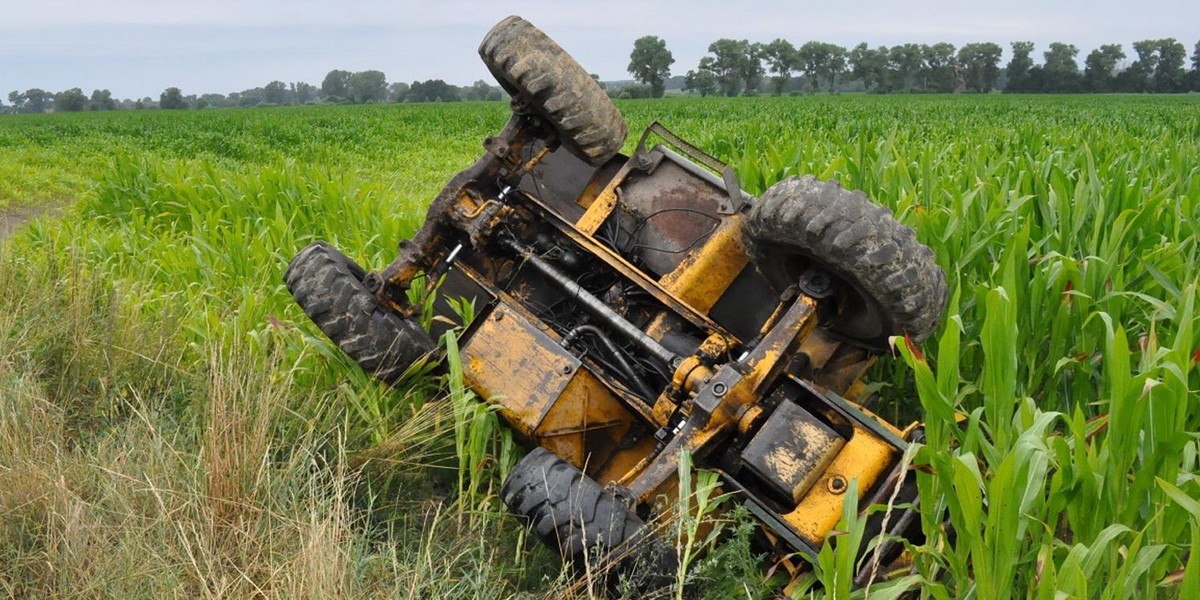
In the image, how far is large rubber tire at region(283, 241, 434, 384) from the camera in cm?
395

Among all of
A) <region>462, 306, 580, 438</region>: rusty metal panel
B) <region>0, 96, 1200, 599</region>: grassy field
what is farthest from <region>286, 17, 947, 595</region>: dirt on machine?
<region>0, 96, 1200, 599</region>: grassy field

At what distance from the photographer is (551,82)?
4.01m

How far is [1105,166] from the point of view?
19.8 feet

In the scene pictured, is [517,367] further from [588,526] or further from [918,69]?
[918,69]

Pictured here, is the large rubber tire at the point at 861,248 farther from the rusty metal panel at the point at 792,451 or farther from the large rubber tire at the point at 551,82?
the large rubber tire at the point at 551,82

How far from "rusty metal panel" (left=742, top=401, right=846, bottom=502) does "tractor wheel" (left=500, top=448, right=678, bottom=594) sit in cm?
37

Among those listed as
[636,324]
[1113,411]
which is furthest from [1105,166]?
[1113,411]

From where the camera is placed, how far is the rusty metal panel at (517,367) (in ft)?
11.7

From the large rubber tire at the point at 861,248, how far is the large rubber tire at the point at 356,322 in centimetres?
144

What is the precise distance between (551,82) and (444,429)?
4.51 ft

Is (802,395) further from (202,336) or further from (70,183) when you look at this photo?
(70,183)

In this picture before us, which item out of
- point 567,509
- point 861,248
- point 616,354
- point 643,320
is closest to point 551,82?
point 643,320

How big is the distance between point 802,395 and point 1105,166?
3.69m

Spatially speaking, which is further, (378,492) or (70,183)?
(70,183)
